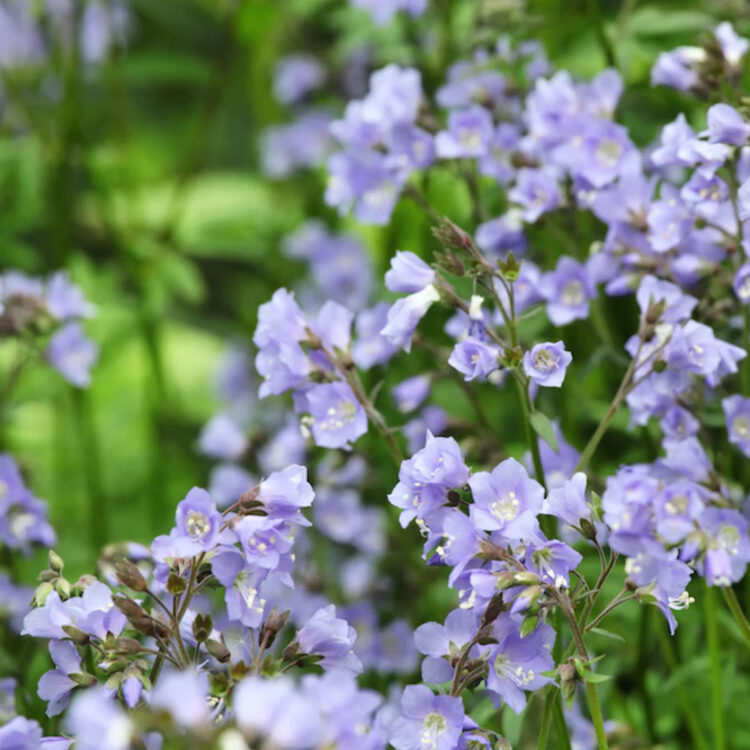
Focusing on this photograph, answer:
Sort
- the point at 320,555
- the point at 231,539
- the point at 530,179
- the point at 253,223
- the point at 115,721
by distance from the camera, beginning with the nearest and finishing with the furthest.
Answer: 1. the point at 115,721
2. the point at 231,539
3. the point at 530,179
4. the point at 320,555
5. the point at 253,223

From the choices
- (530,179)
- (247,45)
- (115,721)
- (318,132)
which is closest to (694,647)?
(530,179)

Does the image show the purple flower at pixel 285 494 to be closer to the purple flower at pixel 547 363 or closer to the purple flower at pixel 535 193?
the purple flower at pixel 547 363

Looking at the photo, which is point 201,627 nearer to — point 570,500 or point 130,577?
point 130,577

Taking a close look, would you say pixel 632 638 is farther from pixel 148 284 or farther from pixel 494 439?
pixel 148 284

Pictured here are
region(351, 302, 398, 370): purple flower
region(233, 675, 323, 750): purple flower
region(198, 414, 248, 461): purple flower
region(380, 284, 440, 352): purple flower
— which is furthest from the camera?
region(198, 414, 248, 461): purple flower

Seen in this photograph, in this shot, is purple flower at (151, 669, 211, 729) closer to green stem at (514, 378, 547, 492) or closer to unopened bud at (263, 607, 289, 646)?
unopened bud at (263, 607, 289, 646)

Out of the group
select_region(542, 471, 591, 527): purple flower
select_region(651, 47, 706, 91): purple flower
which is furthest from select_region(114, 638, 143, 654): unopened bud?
select_region(651, 47, 706, 91): purple flower

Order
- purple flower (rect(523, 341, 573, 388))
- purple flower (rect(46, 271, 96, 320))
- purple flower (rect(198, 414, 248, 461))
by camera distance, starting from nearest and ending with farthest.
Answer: purple flower (rect(523, 341, 573, 388)) → purple flower (rect(46, 271, 96, 320)) → purple flower (rect(198, 414, 248, 461))
